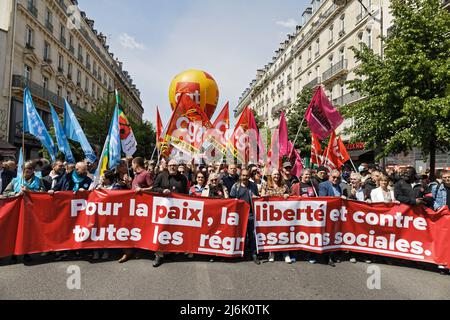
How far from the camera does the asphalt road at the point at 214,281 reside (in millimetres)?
3838

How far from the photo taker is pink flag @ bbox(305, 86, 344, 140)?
7.23 metres

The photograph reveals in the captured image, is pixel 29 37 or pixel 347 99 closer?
pixel 29 37

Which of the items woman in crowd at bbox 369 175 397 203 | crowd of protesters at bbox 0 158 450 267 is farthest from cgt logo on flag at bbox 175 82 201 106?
woman in crowd at bbox 369 175 397 203

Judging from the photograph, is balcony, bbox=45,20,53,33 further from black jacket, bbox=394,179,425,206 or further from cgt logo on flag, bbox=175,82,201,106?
black jacket, bbox=394,179,425,206

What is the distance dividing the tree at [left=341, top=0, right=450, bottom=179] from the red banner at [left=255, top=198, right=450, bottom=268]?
22.0ft

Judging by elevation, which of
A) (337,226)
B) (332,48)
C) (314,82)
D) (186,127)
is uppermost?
(332,48)

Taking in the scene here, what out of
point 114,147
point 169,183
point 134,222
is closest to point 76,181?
point 114,147

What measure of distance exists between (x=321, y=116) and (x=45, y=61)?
1035 inches

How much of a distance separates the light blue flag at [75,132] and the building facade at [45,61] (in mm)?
16734

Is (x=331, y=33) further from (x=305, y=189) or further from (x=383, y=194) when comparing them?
(x=305, y=189)

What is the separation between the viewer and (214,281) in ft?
14.0

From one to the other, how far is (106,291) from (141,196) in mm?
1645

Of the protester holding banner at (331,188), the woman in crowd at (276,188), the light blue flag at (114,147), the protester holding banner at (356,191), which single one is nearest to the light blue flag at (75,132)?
the light blue flag at (114,147)
